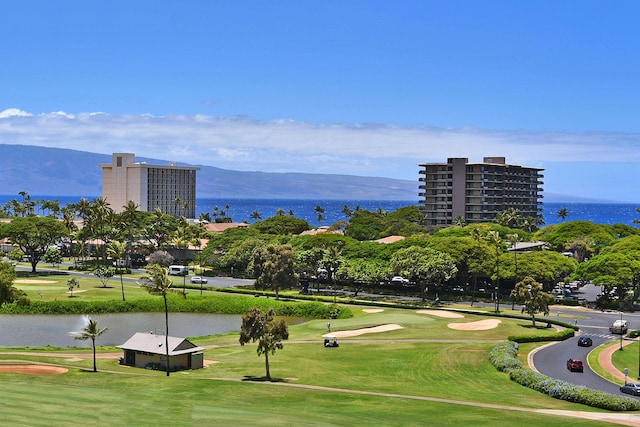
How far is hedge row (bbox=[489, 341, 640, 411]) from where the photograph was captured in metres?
47.0

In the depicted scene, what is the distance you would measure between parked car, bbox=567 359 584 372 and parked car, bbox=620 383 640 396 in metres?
6.63

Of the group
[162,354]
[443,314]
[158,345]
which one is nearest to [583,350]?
[443,314]

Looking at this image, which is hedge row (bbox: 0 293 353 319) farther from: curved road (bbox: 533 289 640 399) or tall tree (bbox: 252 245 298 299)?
curved road (bbox: 533 289 640 399)

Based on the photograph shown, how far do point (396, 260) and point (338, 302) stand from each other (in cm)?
1109

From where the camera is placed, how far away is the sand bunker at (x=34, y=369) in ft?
182

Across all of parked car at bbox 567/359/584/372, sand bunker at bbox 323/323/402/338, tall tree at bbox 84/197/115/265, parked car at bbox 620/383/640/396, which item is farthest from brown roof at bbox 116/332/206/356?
tall tree at bbox 84/197/115/265

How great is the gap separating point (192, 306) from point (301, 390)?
51.9 metres

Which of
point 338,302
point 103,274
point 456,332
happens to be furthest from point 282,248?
point 456,332

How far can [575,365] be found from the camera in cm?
5950

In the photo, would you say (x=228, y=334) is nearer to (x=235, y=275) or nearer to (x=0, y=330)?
(x=0, y=330)

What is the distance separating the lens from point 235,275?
136375mm

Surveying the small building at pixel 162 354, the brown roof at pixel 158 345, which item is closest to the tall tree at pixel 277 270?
the brown roof at pixel 158 345

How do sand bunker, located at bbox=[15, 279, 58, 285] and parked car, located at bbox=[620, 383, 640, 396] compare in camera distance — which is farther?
sand bunker, located at bbox=[15, 279, 58, 285]

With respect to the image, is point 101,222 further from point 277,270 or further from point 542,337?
point 542,337
